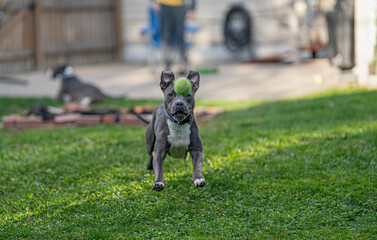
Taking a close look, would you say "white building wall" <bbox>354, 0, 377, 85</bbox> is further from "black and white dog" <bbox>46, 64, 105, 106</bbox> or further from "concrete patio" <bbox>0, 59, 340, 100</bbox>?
"black and white dog" <bbox>46, 64, 105, 106</bbox>

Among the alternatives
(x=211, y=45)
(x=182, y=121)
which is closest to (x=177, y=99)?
(x=182, y=121)

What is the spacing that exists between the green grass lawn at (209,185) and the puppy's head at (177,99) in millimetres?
774

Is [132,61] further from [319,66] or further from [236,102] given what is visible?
[236,102]

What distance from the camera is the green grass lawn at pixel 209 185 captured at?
380cm

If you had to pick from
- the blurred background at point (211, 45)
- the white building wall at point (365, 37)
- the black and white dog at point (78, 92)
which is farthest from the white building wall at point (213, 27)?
the black and white dog at point (78, 92)

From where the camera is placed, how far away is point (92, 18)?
1623 cm

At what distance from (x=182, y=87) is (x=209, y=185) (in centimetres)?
115

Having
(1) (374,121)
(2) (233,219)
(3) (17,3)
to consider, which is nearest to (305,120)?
(1) (374,121)

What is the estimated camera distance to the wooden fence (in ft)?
44.6

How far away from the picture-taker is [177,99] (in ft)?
12.7

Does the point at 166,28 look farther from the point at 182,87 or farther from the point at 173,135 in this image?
the point at 182,87

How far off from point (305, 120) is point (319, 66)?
7.22m

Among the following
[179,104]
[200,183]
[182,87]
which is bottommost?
[200,183]

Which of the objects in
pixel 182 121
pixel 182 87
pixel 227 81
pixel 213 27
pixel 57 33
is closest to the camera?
pixel 182 87
